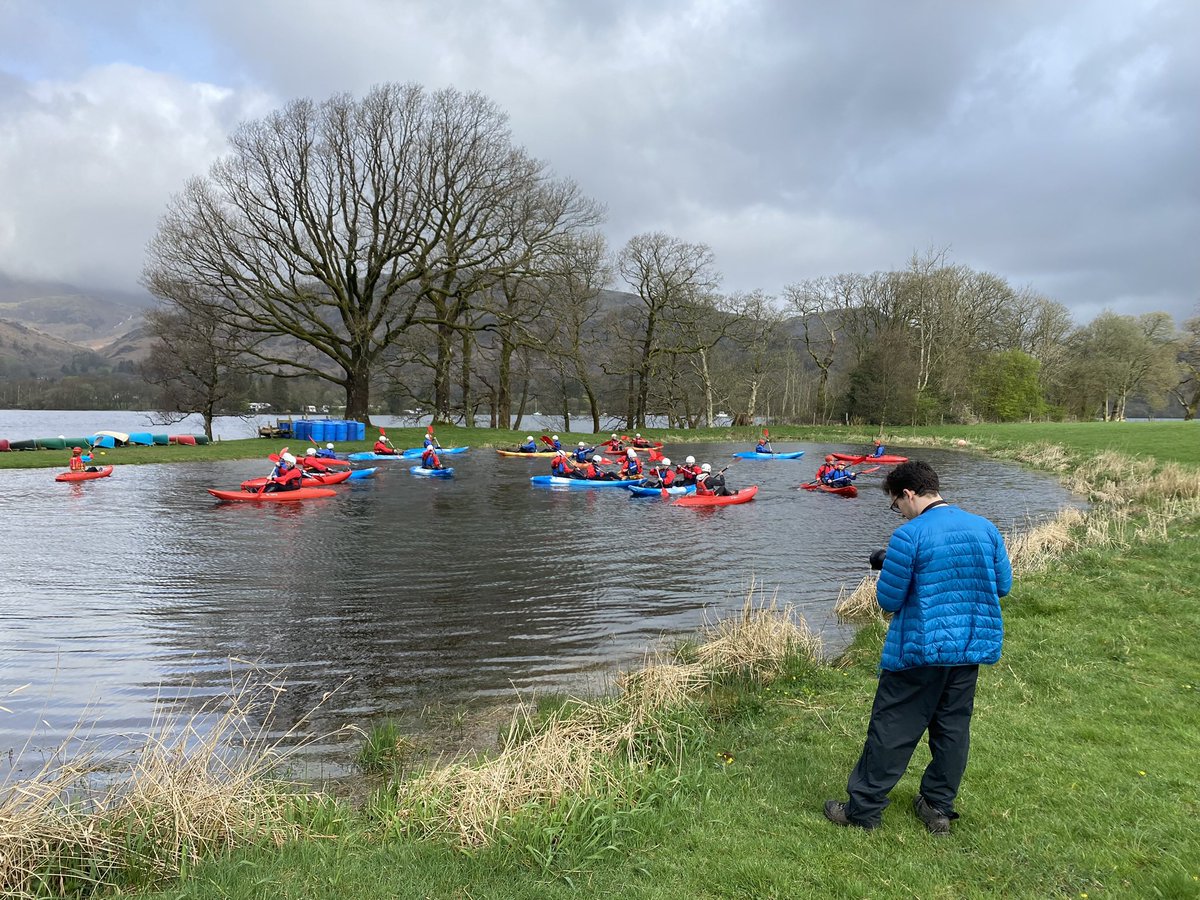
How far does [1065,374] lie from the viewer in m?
62.0

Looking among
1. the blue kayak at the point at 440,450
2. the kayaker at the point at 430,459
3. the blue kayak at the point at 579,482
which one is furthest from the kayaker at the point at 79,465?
the blue kayak at the point at 579,482

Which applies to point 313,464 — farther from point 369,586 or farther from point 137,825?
point 137,825

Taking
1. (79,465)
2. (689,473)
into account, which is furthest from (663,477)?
(79,465)

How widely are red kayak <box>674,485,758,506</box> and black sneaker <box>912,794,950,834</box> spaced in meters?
17.9

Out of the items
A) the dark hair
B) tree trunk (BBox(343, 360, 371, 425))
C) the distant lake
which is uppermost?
tree trunk (BBox(343, 360, 371, 425))

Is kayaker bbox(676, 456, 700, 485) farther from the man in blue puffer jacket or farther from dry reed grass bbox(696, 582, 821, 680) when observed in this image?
the man in blue puffer jacket

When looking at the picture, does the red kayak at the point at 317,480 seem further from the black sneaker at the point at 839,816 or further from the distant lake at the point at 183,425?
the distant lake at the point at 183,425

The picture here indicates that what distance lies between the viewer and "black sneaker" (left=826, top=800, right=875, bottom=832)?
14.0ft

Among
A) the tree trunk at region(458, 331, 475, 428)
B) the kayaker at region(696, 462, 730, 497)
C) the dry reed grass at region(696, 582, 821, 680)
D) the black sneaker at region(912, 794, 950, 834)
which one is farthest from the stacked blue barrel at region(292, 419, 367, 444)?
the black sneaker at region(912, 794, 950, 834)

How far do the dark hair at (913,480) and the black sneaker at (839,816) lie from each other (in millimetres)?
2083

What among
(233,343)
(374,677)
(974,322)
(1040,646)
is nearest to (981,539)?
(1040,646)

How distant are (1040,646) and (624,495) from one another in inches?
707

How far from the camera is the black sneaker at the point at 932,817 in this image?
4.17 metres

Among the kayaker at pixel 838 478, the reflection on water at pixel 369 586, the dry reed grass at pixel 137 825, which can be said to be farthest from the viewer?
the kayaker at pixel 838 478
